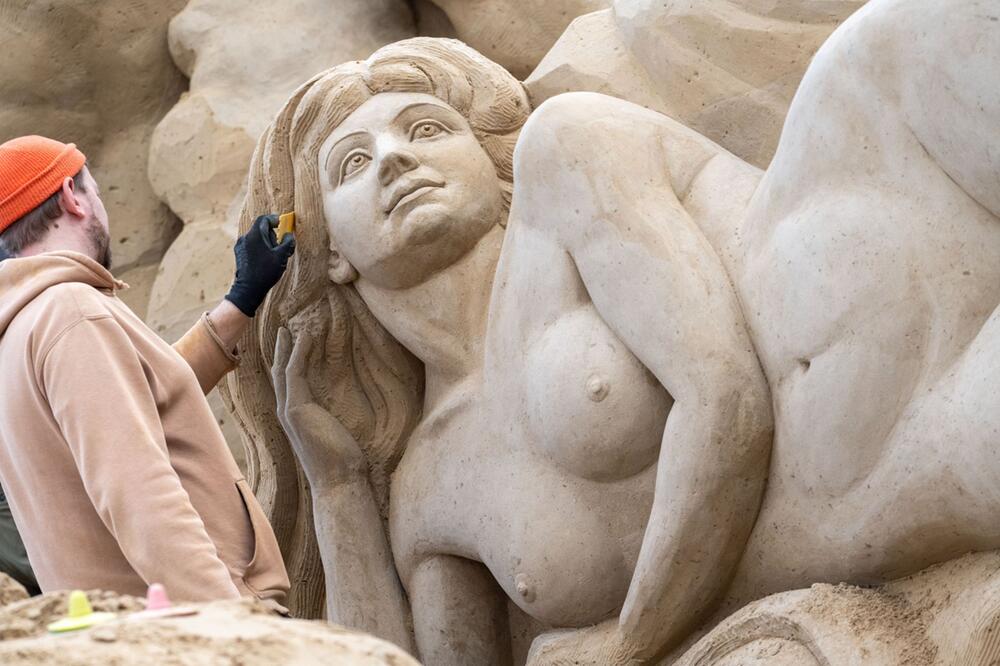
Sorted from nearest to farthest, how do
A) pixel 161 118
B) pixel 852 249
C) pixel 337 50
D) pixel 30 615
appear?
pixel 30 615, pixel 852 249, pixel 337 50, pixel 161 118

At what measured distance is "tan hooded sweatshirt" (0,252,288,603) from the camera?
3.11m

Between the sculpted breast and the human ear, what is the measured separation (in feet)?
3.27

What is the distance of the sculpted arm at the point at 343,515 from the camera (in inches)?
163

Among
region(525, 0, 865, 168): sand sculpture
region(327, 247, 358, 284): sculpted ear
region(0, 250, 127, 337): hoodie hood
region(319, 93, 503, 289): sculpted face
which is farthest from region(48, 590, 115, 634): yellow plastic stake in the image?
region(525, 0, 865, 168): sand sculpture

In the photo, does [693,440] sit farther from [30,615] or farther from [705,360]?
[30,615]

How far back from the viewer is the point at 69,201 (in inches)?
143

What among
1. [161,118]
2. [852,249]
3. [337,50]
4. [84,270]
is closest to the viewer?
[852,249]

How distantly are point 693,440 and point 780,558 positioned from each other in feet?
1.01

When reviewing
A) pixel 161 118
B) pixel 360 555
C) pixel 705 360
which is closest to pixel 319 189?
pixel 360 555

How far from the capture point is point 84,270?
11.2 ft

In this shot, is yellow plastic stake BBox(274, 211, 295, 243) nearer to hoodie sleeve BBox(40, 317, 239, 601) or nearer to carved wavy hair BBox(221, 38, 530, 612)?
carved wavy hair BBox(221, 38, 530, 612)

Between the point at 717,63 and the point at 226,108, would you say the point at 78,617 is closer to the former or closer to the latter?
the point at 717,63

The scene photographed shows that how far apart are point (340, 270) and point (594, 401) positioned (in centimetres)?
84

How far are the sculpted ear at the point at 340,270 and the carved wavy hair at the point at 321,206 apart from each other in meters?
0.02
